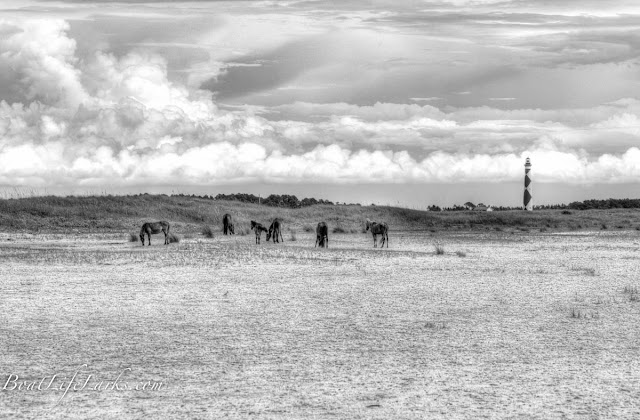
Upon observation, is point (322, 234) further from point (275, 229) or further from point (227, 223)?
point (227, 223)

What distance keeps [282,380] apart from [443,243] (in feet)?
92.7

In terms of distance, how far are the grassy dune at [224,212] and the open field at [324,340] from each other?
26775 millimetres

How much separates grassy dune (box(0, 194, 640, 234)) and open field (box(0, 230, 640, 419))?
87.8 feet

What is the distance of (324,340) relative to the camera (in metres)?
10.9

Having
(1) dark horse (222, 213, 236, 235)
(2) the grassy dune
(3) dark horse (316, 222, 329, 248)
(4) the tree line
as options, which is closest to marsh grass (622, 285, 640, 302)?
(3) dark horse (316, 222, 329, 248)

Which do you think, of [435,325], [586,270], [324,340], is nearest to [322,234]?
[586,270]

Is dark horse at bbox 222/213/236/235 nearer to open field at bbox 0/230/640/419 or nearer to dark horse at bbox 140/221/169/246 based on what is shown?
dark horse at bbox 140/221/169/246

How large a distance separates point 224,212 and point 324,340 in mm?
47727

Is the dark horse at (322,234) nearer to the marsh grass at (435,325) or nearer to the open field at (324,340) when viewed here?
the open field at (324,340)

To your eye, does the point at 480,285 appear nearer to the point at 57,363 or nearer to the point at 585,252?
the point at 57,363

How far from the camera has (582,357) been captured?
9789 mm

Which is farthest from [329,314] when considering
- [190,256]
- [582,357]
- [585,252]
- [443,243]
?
[443,243]

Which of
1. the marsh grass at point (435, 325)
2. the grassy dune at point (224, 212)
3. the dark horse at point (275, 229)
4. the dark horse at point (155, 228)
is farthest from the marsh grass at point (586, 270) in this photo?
the grassy dune at point (224, 212)

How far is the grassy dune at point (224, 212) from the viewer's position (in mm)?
49062
